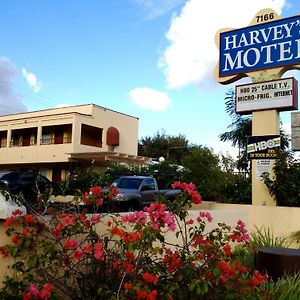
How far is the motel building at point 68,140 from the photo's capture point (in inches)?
1428

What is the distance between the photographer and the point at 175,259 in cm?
372

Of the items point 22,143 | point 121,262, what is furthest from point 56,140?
point 121,262

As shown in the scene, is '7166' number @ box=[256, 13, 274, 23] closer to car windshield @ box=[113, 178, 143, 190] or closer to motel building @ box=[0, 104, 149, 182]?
car windshield @ box=[113, 178, 143, 190]

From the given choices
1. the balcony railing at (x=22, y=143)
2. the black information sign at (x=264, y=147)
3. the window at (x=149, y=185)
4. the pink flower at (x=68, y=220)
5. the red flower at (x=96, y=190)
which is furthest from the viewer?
the balcony railing at (x=22, y=143)

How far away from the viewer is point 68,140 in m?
38.8

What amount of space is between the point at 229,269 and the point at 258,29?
10854 millimetres

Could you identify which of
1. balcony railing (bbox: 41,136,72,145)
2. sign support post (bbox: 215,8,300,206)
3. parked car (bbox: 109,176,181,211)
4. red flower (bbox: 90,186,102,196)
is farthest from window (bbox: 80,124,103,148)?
red flower (bbox: 90,186,102,196)

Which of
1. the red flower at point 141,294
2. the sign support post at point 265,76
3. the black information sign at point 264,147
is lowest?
the red flower at point 141,294

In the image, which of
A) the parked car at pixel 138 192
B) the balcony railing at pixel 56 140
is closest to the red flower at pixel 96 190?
the parked car at pixel 138 192

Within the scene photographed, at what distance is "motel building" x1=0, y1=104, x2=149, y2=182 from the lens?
36281mm

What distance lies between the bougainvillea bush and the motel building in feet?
101

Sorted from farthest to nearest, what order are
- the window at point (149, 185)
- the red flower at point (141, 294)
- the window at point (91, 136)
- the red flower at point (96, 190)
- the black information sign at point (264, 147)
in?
the window at point (91, 136) → the window at point (149, 185) → the black information sign at point (264, 147) → the red flower at point (96, 190) → the red flower at point (141, 294)

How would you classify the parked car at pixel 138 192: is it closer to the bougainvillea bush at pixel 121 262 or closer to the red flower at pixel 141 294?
the bougainvillea bush at pixel 121 262

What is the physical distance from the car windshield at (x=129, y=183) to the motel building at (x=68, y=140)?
17150mm
